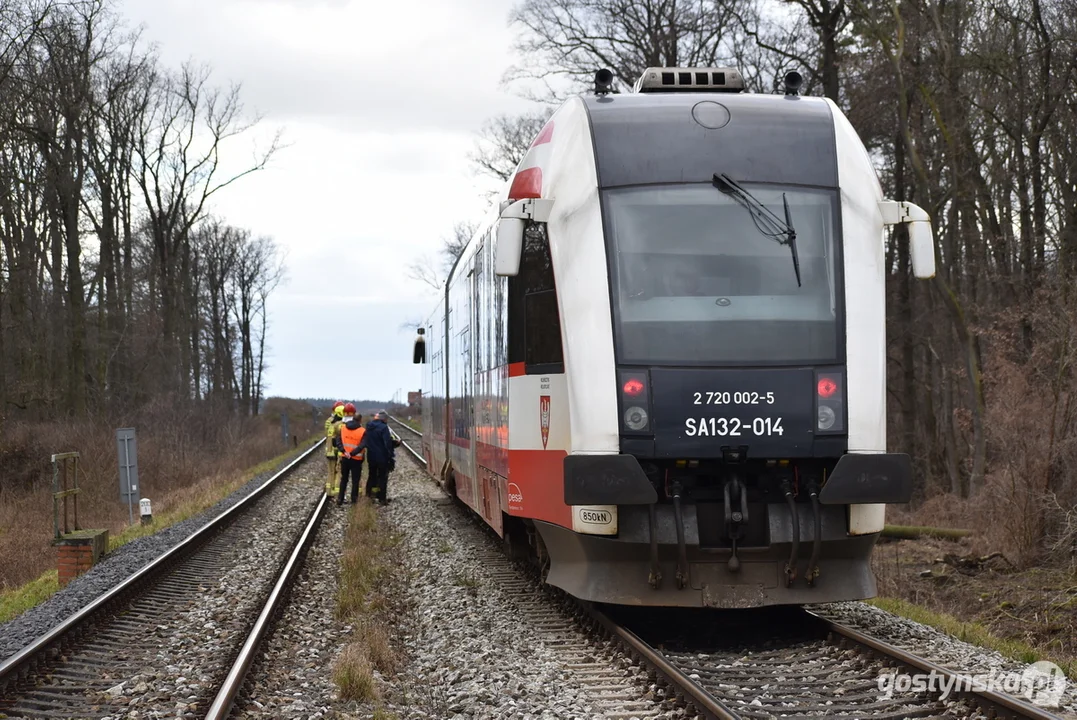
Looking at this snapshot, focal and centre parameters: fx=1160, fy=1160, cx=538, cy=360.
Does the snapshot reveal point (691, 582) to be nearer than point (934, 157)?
Yes

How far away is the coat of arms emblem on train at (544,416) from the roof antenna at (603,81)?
2331 millimetres

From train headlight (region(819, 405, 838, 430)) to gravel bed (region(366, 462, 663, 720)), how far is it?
195 centimetres

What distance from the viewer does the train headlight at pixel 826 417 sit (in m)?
7.38

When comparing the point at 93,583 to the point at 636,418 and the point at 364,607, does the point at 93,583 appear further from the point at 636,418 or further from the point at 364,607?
the point at 636,418

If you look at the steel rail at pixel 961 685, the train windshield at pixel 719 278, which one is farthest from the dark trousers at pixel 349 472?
the steel rail at pixel 961 685

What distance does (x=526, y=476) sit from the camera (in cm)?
847

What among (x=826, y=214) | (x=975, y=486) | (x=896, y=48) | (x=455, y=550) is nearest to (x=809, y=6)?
(x=896, y=48)

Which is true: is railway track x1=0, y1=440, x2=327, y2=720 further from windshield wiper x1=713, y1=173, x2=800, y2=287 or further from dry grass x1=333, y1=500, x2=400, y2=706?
windshield wiper x1=713, y1=173, x2=800, y2=287

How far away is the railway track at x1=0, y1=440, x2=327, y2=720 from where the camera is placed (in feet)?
21.4

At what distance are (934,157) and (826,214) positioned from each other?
16649 millimetres

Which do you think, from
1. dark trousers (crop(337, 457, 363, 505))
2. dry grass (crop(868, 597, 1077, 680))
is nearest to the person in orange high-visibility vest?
dark trousers (crop(337, 457, 363, 505))

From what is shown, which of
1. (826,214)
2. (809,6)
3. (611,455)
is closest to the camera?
(611,455)

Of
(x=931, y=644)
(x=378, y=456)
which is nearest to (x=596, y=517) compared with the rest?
(x=931, y=644)

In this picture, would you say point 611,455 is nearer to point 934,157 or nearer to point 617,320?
point 617,320
